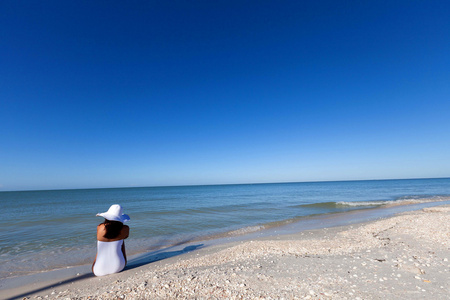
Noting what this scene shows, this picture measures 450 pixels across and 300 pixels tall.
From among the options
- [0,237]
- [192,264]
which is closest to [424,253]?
[192,264]

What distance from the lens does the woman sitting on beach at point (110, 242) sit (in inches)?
228

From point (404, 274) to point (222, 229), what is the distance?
9.59 metres

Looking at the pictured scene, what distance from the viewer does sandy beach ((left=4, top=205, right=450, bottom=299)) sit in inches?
153

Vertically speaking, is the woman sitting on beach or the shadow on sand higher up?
the woman sitting on beach

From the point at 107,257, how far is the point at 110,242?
0.52m

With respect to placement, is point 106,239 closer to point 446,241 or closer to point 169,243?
point 169,243

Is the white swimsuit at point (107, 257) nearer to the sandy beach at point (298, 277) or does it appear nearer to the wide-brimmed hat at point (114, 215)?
the sandy beach at point (298, 277)

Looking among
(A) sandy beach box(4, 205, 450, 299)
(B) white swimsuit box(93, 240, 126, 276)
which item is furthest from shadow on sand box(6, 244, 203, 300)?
(B) white swimsuit box(93, 240, 126, 276)

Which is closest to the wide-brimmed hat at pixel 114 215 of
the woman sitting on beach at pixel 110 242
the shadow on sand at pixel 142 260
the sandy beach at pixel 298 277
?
the woman sitting on beach at pixel 110 242

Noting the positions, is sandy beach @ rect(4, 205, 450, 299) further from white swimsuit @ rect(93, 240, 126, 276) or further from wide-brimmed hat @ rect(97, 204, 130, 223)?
wide-brimmed hat @ rect(97, 204, 130, 223)

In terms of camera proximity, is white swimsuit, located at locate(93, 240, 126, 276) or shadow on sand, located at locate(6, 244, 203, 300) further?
white swimsuit, located at locate(93, 240, 126, 276)

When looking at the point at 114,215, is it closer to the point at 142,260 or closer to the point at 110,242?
the point at 110,242

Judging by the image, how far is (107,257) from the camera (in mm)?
6004

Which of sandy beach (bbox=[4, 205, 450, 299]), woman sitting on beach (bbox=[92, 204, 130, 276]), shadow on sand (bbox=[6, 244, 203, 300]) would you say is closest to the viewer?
sandy beach (bbox=[4, 205, 450, 299])
